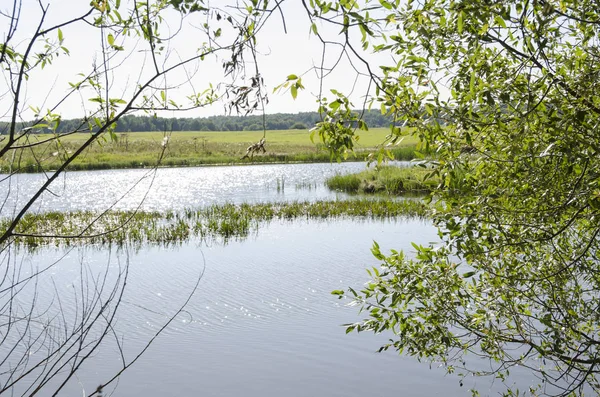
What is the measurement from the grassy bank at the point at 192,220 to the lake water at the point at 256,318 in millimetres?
987

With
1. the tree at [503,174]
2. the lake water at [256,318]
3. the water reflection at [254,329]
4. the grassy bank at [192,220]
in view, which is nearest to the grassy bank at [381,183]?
the grassy bank at [192,220]

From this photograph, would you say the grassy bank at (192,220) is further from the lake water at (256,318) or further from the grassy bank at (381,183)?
the grassy bank at (381,183)

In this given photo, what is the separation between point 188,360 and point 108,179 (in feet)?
118

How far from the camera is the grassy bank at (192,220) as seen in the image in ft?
61.8

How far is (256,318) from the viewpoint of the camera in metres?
11.7

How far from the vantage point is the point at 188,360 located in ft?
32.4

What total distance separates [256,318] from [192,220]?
1156cm

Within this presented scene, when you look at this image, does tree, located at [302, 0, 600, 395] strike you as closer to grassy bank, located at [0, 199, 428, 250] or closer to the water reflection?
the water reflection

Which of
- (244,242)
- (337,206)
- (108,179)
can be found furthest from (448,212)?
(108,179)

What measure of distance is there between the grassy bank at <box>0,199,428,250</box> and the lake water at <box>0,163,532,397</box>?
0.99m

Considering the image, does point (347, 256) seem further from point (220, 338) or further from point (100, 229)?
point (100, 229)

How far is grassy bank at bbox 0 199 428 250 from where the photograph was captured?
18844 millimetres

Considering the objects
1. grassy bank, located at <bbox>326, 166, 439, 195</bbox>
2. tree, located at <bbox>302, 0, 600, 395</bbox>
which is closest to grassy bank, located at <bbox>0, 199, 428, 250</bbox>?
grassy bank, located at <bbox>326, 166, 439, 195</bbox>

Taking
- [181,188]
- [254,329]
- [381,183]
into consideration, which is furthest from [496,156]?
[181,188]
